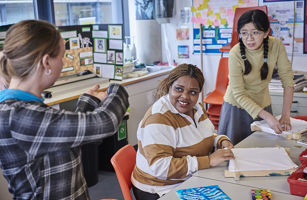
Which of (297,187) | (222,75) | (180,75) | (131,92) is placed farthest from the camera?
(222,75)

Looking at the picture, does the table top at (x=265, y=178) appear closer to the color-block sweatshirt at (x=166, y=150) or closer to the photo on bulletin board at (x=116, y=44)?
the color-block sweatshirt at (x=166, y=150)

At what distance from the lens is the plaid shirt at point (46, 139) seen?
1023 mm

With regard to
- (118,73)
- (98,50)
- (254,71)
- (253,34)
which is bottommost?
(118,73)

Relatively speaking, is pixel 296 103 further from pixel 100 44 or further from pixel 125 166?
pixel 125 166

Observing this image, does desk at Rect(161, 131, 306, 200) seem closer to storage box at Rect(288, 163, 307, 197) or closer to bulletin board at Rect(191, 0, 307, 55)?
storage box at Rect(288, 163, 307, 197)

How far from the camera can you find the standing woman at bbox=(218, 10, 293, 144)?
221 cm

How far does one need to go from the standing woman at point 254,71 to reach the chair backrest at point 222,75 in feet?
4.72

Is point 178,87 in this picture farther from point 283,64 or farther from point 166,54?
point 166,54

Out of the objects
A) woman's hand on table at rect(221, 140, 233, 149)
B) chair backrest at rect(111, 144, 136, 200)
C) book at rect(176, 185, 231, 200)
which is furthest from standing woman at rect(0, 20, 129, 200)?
woman's hand on table at rect(221, 140, 233, 149)

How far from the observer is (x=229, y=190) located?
1459mm

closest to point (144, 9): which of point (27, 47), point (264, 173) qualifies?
point (264, 173)

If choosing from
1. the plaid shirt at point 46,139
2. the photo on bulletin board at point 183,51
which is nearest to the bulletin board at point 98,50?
the photo on bulletin board at point 183,51

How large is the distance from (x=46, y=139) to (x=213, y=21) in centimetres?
334

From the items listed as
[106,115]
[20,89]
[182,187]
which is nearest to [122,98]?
[106,115]
